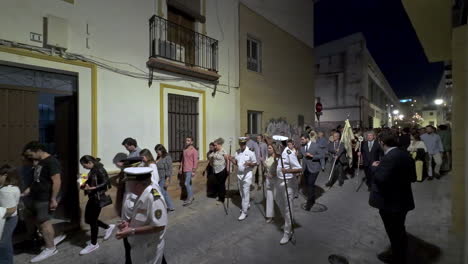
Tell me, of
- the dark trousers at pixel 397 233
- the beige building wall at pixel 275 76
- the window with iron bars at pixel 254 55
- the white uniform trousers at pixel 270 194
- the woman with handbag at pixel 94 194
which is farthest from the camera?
the window with iron bars at pixel 254 55

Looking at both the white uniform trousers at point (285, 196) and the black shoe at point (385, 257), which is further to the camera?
the white uniform trousers at point (285, 196)

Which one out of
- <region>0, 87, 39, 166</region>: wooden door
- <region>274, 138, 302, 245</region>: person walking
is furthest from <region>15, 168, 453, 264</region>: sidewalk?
<region>0, 87, 39, 166</region>: wooden door

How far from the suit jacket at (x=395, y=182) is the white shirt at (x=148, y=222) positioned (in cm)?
296

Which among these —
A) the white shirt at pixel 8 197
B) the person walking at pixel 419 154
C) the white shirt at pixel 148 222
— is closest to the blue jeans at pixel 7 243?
the white shirt at pixel 8 197

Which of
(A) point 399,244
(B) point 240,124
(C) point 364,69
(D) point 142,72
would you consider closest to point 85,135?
(D) point 142,72

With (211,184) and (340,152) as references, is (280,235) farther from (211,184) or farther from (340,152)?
(340,152)

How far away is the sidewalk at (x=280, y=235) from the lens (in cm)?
397

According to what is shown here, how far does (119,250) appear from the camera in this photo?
438 cm

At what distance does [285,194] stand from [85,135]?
468 centimetres

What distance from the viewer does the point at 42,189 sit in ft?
13.1

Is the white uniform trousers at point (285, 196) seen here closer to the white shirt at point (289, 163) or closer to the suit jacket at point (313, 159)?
the white shirt at point (289, 163)

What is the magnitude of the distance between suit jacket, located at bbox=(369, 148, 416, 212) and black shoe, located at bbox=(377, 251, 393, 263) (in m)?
0.96

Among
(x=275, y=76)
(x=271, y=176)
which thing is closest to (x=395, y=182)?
(x=271, y=176)

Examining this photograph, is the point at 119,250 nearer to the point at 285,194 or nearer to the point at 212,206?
the point at 212,206
